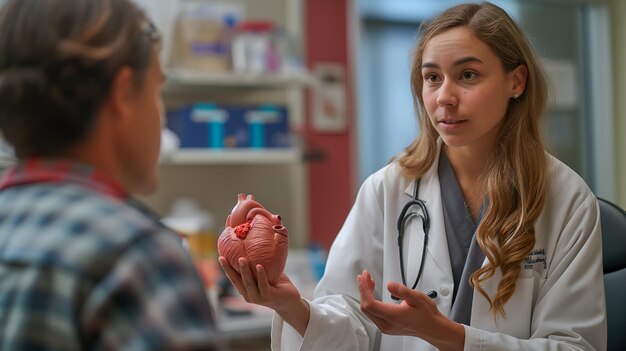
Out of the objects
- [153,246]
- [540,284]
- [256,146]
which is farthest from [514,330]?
[256,146]

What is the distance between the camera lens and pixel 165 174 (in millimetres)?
3533

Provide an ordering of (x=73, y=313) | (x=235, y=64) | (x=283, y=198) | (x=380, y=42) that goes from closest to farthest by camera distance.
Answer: (x=73, y=313) < (x=235, y=64) < (x=283, y=198) < (x=380, y=42)

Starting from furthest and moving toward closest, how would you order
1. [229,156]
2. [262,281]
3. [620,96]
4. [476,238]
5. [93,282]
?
[620,96], [229,156], [476,238], [262,281], [93,282]

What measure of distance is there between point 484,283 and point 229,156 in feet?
6.75

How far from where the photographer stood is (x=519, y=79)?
1.42 meters

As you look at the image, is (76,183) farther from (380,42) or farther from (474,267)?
(380,42)

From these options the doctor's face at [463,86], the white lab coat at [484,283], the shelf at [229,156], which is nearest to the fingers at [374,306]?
the white lab coat at [484,283]

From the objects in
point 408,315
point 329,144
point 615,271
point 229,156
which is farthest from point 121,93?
point 329,144

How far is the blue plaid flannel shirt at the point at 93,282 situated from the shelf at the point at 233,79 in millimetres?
2408

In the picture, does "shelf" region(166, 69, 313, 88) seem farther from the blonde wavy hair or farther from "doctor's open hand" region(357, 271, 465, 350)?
"doctor's open hand" region(357, 271, 465, 350)

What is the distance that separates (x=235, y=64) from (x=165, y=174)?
0.65 m

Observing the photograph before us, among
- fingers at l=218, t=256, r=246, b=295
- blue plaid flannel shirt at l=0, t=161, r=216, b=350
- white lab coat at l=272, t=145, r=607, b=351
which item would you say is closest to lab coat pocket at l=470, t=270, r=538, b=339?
white lab coat at l=272, t=145, r=607, b=351

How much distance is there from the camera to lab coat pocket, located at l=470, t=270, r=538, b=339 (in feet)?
4.42

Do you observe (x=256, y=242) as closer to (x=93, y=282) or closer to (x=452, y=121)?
(x=452, y=121)
